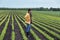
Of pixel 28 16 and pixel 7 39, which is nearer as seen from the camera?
pixel 7 39

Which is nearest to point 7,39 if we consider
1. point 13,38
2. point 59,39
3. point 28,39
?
point 13,38

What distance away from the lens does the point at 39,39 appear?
13547 mm

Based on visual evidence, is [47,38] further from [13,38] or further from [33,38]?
[13,38]

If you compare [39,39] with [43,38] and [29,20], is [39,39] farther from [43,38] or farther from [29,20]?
[29,20]

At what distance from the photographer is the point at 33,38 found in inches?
551

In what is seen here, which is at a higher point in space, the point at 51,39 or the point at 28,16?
the point at 28,16

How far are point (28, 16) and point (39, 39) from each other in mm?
2031

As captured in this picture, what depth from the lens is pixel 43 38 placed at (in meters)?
14.0

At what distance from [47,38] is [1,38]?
2.90 meters

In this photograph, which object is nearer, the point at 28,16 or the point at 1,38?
the point at 1,38

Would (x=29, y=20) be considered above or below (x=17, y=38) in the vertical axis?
above

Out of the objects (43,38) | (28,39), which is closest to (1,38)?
(28,39)

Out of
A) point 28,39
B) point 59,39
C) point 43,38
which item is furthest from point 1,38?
point 59,39

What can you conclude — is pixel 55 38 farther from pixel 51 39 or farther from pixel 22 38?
pixel 22 38
